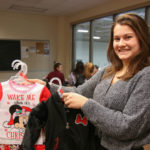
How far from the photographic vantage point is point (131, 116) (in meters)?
0.90

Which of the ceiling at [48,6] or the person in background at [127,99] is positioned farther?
the ceiling at [48,6]

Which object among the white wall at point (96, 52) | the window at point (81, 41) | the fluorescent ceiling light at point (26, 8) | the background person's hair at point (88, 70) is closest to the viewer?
the background person's hair at point (88, 70)

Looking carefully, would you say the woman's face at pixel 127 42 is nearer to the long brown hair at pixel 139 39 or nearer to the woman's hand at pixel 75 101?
the long brown hair at pixel 139 39

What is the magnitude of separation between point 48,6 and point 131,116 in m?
4.75

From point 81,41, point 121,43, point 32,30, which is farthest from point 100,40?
point 121,43

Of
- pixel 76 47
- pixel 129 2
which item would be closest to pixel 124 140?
pixel 129 2

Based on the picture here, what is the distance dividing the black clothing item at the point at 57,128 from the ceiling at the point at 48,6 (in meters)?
4.05

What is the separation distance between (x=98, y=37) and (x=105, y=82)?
457 cm

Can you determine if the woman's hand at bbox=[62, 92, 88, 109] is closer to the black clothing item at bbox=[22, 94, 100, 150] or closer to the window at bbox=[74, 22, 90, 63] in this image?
the black clothing item at bbox=[22, 94, 100, 150]

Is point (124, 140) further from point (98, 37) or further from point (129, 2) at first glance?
point (98, 37)

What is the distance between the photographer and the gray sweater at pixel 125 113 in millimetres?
894

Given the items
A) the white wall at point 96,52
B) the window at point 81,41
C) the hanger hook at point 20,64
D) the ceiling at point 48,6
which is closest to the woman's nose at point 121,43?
the hanger hook at point 20,64

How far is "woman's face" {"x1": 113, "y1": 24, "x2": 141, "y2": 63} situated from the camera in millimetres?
978

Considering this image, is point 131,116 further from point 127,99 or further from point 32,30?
point 32,30
